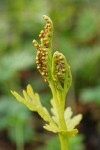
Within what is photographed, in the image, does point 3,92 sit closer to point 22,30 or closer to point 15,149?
point 15,149

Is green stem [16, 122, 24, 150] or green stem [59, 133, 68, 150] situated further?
green stem [16, 122, 24, 150]

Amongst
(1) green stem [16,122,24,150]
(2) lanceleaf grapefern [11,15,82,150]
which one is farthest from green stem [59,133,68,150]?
(1) green stem [16,122,24,150]

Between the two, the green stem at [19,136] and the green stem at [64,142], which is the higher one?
the green stem at [19,136]

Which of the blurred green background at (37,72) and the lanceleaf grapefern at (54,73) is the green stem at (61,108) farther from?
the blurred green background at (37,72)

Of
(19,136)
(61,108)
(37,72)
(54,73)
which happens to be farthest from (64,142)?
(37,72)

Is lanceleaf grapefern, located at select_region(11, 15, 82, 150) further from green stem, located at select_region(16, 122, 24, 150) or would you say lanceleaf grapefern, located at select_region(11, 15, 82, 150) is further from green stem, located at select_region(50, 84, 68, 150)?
green stem, located at select_region(16, 122, 24, 150)

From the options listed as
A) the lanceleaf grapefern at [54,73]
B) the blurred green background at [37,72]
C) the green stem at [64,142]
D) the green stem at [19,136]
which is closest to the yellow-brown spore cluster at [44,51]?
the lanceleaf grapefern at [54,73]

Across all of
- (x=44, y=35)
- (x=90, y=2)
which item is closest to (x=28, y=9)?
(x=90, y=2)

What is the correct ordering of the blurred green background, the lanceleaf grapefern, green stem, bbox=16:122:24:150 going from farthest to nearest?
the blurred green background, green stem, bbox=16:122:24:150, the lanceleaf grapefern
